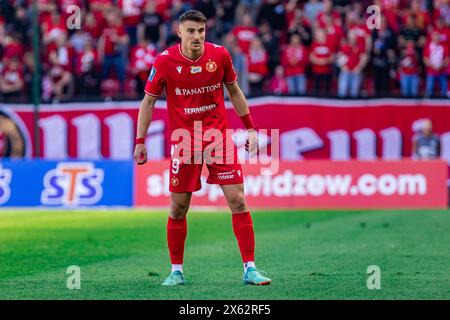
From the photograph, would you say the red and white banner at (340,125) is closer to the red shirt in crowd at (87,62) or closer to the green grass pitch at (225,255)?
the red shirt in crowd at (87,62)

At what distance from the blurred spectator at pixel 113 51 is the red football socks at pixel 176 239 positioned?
1497 cm

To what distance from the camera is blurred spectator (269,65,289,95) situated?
24.2m

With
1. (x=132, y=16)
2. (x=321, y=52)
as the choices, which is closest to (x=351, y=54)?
(x=321, y=52)

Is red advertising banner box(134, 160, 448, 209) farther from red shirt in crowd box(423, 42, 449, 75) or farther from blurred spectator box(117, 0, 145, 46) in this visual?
blurred spectator box(117, 0, 145, 46)

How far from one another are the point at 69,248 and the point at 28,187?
8.89m

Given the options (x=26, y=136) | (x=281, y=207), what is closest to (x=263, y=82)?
(x=281, y=207)

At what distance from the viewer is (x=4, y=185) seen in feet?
74.0

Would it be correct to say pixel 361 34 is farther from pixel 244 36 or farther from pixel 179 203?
pixel 179 203

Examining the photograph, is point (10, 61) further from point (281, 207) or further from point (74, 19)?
point (281, 207)

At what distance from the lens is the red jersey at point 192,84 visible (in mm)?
9758

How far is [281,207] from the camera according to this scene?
868 inches

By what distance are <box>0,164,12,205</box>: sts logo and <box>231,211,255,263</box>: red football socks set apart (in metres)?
13.5

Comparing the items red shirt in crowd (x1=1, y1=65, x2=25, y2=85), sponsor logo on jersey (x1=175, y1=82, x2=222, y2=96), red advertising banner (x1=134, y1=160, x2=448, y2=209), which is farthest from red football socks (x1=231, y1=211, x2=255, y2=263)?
red shirt in crowd (x1=1, y1=65, x2=25, y2=85)

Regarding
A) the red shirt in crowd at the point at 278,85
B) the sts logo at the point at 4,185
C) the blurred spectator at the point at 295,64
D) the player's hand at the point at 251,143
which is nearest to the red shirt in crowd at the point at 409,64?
the blurred spectator at the point at 295,64
